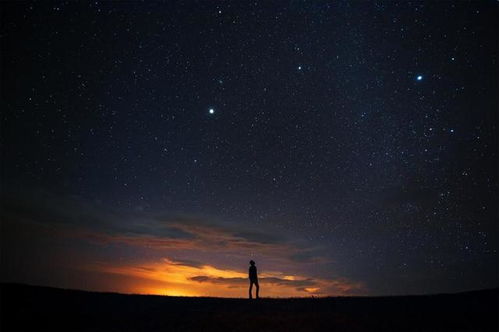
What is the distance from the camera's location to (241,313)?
42.3 ft

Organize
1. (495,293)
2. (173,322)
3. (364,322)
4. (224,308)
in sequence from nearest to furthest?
1. (364,322)
2. (173,322)
3. (224,308)
4. (495,293)

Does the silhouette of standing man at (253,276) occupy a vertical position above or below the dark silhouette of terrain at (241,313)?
above

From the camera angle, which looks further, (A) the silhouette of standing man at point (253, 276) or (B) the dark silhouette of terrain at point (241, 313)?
(A) the silhouette of standing man at point (253, 276)

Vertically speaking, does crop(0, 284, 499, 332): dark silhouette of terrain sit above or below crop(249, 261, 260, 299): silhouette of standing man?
below

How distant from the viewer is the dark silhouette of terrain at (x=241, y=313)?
11586 millimetres

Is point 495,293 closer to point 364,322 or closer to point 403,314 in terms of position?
point 403,314

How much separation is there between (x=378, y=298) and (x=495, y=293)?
16.3ft

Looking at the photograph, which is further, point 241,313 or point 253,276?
point 253,276

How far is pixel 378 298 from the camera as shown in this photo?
14.9 m

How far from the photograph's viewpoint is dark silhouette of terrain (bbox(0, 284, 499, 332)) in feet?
38.0

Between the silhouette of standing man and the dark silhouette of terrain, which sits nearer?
the dark silhouette of terrain

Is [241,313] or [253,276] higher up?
[253,276]

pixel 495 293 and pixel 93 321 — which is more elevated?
pixel 495 293

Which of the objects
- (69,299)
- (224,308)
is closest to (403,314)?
(224,308)
